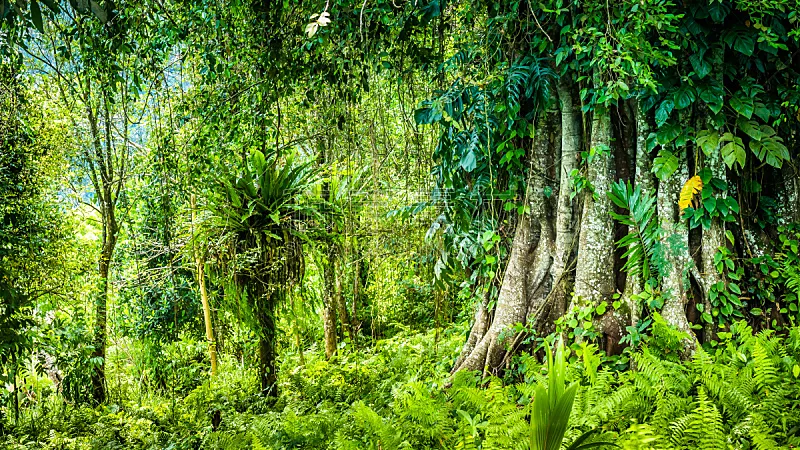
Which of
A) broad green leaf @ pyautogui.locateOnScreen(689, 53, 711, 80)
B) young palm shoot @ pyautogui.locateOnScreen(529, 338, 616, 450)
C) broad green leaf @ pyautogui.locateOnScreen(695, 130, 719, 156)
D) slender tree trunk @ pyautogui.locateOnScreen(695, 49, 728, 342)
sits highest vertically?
broad green leaf @ pyautogui.locateOnScreen(689, 53, 711, 80)

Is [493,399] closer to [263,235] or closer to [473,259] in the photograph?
[473,259]

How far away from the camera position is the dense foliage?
9.56 ft

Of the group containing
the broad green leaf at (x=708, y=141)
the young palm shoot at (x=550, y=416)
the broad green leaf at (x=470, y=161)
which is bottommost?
the young palm shoot at (x=550, y=416)

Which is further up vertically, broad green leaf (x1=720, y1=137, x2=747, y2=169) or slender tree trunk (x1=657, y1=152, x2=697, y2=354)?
broad green leaf (x1=720, y1=137, x2=747, y2=169)

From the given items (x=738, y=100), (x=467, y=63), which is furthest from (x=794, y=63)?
(x=467, y=63)

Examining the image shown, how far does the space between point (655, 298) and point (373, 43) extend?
2.24 m

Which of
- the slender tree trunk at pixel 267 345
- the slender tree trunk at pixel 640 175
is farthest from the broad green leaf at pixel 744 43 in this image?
the slender tree trunk at pixel 267 345

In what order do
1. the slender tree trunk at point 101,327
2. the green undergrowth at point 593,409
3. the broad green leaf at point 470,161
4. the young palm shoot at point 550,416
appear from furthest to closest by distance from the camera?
the slender tree trunk at point 101,327, the broad green leaf at point 470,161, the green undergrowth at point 593,409, the young palm shoot at point 550,416

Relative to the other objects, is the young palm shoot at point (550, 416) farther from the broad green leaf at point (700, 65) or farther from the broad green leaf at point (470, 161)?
the broad green leaf at point (700, 65)

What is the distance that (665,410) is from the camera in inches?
103

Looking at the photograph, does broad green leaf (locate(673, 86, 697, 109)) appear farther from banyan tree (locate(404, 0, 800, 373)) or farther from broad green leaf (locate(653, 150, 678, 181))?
broad green leaf (locate(653, 150, 678, 181))

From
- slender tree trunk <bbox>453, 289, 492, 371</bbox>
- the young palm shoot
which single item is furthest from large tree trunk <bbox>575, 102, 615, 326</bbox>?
the young palm shoot

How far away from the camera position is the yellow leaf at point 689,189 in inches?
127

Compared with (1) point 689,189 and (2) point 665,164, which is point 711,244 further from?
(2) point 665,164
